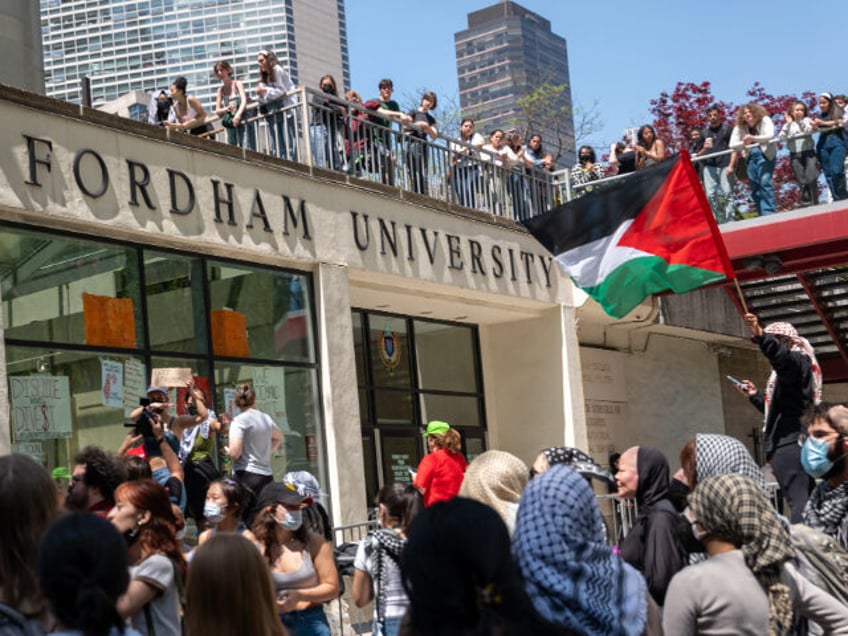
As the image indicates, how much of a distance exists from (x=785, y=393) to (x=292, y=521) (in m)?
4.25

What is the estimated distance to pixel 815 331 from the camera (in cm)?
2370

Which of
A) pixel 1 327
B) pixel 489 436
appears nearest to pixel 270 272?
pixel 1 327

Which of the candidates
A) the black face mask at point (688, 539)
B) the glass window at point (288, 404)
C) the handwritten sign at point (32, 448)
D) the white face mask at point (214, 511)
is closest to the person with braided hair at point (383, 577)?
the white face mask at point (214, 511)

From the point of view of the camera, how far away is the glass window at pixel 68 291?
11.3 metres

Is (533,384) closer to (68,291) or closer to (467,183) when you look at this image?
(467,183)

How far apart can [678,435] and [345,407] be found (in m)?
10.6

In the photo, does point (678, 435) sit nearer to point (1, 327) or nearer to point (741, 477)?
point (1, 327)

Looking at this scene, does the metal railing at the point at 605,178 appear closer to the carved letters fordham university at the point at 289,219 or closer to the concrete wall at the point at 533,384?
the carved letters fordham university at the point at 289,219

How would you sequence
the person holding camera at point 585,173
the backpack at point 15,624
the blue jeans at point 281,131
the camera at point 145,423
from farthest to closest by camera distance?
the person holding camera at point 585,173, the blue jeans at point 281,131, the camera at point 145,423, the backpack at point 15,624

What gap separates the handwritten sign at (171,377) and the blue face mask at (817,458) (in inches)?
212

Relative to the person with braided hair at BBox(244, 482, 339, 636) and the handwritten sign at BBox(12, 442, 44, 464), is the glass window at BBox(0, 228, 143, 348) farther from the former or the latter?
the person with braided hair at BBox(244, 482, 339, 636)

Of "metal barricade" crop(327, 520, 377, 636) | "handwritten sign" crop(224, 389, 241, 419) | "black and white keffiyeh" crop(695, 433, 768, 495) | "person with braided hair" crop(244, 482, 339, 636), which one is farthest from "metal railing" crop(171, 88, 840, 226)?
"black and white keffiyeh" crop(695, 433, 768, 495)

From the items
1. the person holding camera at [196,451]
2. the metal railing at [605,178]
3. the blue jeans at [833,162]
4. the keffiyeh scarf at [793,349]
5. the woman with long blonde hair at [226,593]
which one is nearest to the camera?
the woman with long blonde hair at [226,593]

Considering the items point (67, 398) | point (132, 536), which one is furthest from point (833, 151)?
→ point (132, 536)
